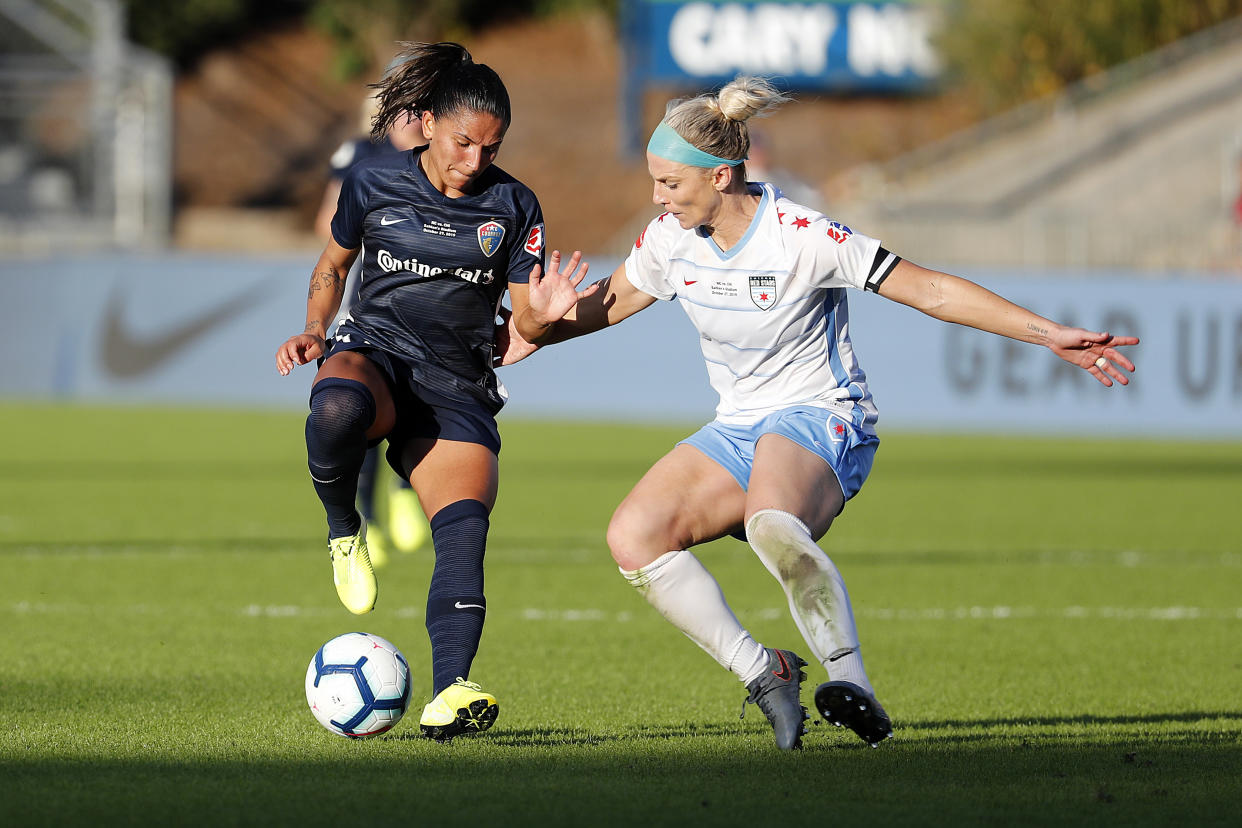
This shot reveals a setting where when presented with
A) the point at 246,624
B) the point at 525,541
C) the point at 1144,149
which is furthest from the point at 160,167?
the point at 246,624

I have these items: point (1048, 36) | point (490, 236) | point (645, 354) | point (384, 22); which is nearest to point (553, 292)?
point (490, 236)

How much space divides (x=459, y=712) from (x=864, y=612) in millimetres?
3557

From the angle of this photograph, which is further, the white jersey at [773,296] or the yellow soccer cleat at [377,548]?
the yellow soccer cleat at [377,548]

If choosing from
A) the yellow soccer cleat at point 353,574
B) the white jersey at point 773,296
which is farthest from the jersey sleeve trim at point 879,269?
the yellow soccer cleat at point 353,574

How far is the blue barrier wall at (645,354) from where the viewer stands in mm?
18438

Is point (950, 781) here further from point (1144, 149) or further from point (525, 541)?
point (1144, 149)

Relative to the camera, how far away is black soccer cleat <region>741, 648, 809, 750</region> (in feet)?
16.7

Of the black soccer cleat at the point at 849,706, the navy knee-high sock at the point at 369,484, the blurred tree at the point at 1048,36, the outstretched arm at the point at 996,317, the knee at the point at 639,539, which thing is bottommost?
the black soccer cleat at the point at 849,706

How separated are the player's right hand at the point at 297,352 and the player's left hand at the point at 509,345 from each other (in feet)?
2.20

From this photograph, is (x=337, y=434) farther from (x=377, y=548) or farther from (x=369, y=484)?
(x=377, y=548)

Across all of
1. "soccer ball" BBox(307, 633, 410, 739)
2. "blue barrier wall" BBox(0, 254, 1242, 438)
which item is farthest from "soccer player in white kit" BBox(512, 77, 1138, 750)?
"blue barrier wall" BBox(0, 254, 1242, 438)

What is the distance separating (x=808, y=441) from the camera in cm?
534

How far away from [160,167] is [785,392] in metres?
29.3

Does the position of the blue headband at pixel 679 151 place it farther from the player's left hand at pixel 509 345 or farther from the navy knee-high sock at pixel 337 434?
the navy knee-high sock at pixel 337 434
